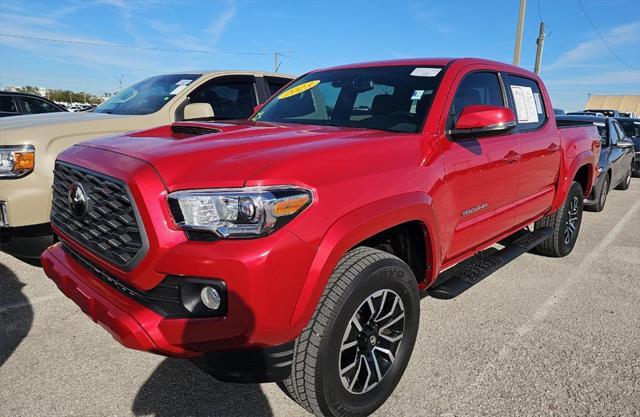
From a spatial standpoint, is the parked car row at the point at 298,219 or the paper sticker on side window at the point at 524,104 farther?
the paper sticker on side window at the point at 524,104

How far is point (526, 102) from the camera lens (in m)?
3.88

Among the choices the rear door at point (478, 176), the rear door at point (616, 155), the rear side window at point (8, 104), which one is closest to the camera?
the rear door at point (478, 176)

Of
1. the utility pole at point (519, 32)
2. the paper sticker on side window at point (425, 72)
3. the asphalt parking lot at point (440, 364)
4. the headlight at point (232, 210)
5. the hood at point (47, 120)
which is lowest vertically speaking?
the asphalt parking lot at point (440, 364)

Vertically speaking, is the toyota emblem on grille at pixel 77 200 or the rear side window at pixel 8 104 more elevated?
the toyota emblem on grille at pixel 77 200

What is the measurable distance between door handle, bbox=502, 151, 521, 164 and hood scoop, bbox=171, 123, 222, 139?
2033mm

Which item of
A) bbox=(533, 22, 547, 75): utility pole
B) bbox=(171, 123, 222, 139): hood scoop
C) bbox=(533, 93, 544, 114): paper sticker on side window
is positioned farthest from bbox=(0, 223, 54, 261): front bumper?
bbox=(533, 22, 547, 75): utility pole

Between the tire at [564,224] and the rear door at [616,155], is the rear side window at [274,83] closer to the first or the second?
the tire at [564,224]

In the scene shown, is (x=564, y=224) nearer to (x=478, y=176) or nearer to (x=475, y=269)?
(x=475, y=269)

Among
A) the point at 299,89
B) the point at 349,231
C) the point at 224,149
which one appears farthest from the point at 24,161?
the point at 349,231

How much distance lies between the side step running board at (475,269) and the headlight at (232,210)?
1460mm

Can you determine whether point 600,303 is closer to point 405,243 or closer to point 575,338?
point 575,338

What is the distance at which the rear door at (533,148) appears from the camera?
11.8 feet

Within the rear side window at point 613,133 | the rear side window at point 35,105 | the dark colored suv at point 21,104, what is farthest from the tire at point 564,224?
the rear side window at point 35,105

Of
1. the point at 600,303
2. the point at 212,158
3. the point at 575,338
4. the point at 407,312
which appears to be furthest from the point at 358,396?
the point at 600,303
